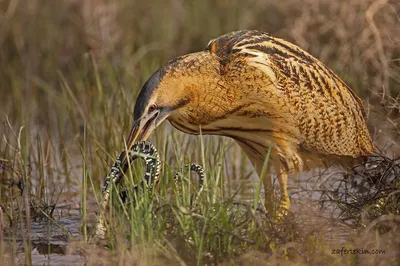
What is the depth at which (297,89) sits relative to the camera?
4781mm

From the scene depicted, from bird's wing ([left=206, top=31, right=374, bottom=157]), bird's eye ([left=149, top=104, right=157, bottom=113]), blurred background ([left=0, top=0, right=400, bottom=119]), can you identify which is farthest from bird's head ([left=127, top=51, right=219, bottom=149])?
blurred background ([left=0, top=0, right=400, bottom=119])

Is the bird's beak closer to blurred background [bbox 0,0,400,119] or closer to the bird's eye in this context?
the bird's eye

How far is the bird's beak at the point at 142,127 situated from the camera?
4.37m

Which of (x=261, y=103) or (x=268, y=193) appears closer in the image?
(x=261, y=103)

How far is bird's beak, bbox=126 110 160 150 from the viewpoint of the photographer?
14.3 ft

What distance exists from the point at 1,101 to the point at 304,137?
10.0 ft

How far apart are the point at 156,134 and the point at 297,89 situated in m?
0.94

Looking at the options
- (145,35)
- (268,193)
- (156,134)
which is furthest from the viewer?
(145,35)

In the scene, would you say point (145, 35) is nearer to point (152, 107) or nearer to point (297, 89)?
point (297, 89)

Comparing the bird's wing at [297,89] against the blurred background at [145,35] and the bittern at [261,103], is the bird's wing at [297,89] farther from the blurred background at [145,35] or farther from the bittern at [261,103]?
the blurred background at [145,35]

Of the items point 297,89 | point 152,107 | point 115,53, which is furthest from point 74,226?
point 115,53

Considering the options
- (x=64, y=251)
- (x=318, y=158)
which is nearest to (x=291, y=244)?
(x=64, y=251)

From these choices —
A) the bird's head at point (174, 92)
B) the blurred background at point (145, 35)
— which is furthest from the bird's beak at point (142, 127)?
the blurred background at point (145, 35)

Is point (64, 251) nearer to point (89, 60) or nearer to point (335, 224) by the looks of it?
point (335, 224)
